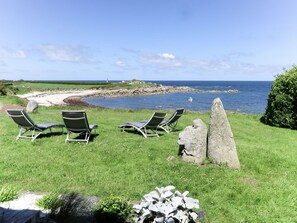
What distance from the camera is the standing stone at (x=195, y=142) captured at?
7918 millimetres

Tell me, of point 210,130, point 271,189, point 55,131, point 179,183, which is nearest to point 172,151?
point 210,130

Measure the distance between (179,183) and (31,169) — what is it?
3618mm

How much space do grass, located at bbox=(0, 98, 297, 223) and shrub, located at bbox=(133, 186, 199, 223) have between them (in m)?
0.88

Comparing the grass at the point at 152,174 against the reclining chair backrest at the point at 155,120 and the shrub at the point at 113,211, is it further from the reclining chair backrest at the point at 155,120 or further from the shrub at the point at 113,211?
the shrub at the point at 113,211

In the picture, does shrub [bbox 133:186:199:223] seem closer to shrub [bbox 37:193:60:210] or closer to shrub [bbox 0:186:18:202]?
shrub [bbox 37:193:60:210]

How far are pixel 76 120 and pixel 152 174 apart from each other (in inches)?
153

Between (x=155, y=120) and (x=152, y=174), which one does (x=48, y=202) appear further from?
(x=155, y=120)

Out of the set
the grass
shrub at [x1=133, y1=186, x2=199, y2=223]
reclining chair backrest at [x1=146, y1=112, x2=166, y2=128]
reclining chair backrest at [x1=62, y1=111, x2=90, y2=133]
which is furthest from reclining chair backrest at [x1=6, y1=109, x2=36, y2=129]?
shrub at [x1=133, y1=186, x2=199, y2=223]

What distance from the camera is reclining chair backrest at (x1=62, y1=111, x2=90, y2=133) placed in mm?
9984

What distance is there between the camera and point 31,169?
756cm

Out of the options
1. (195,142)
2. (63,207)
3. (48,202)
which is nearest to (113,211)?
(63,207)

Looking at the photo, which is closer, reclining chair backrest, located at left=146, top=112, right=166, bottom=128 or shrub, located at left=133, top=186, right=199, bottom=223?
shrub, located at left=133, top=186, right=199, bottom=223

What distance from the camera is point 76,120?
396 inches

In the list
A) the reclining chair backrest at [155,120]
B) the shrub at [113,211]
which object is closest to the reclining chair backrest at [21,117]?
the reclining chair backrest at [155,120]
